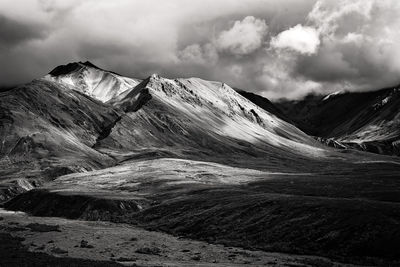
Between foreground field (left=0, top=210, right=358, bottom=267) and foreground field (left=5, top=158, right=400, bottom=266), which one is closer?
foreground field (left=0, top=210, right=358, bottom=267)

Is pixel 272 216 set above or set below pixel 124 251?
above

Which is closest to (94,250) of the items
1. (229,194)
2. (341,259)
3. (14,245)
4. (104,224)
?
(14,245)

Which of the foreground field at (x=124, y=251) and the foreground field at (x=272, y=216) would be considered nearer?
the foreground field at (x=124, y=251)

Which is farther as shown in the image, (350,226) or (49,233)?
(49,233)

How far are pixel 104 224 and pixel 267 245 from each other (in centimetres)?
5076

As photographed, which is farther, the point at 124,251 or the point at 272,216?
the point at 272,216

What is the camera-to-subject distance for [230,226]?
92250mm

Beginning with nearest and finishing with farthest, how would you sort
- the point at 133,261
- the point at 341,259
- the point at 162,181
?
1. the point at 133,261
2. the point at 341,259
3. the point at 162,181

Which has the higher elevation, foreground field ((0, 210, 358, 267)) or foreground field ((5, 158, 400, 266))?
foreground field ((5, 158, 400, 266))

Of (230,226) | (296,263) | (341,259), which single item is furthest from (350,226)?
(230,226)

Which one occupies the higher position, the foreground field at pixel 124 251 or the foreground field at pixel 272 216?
the foreground field at pixel 272 216

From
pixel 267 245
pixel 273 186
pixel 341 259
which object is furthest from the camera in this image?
pixel 273 186

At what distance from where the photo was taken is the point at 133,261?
5909 cm

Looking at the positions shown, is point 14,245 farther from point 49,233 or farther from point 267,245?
point 267,245
